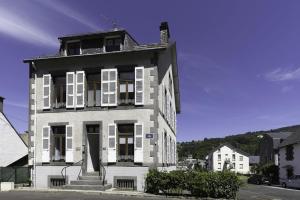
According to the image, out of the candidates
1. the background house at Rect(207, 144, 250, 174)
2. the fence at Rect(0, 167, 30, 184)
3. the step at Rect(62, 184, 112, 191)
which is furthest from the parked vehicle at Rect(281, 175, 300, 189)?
the background house at Rect(207, 144, 250, 174)

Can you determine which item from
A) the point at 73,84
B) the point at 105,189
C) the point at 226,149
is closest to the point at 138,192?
the point at 105,189

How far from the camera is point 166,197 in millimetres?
18797

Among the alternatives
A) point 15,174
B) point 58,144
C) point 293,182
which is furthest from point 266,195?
point 293,182

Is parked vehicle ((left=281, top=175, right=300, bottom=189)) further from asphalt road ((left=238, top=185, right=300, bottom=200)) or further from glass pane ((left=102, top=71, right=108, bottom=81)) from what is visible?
glass pane ((left=102, top=71, right=108, bottom=81))

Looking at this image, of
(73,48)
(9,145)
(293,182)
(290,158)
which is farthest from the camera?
(290,158)

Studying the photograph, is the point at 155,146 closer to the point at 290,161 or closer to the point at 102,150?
the point at 102,150

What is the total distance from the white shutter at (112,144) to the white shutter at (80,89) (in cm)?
214

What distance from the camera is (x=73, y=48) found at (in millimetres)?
24547

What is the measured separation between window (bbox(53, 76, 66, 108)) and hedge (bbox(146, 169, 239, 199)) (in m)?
7.58

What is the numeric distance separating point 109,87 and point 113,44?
2730 millimetres

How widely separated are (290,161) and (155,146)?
32.7 meters

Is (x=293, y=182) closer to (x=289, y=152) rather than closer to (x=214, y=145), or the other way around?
(x=289, y=152)

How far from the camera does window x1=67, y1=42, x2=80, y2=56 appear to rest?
24438 millimetres

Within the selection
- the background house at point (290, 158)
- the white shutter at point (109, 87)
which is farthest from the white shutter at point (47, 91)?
the background house at point (290, 158)
